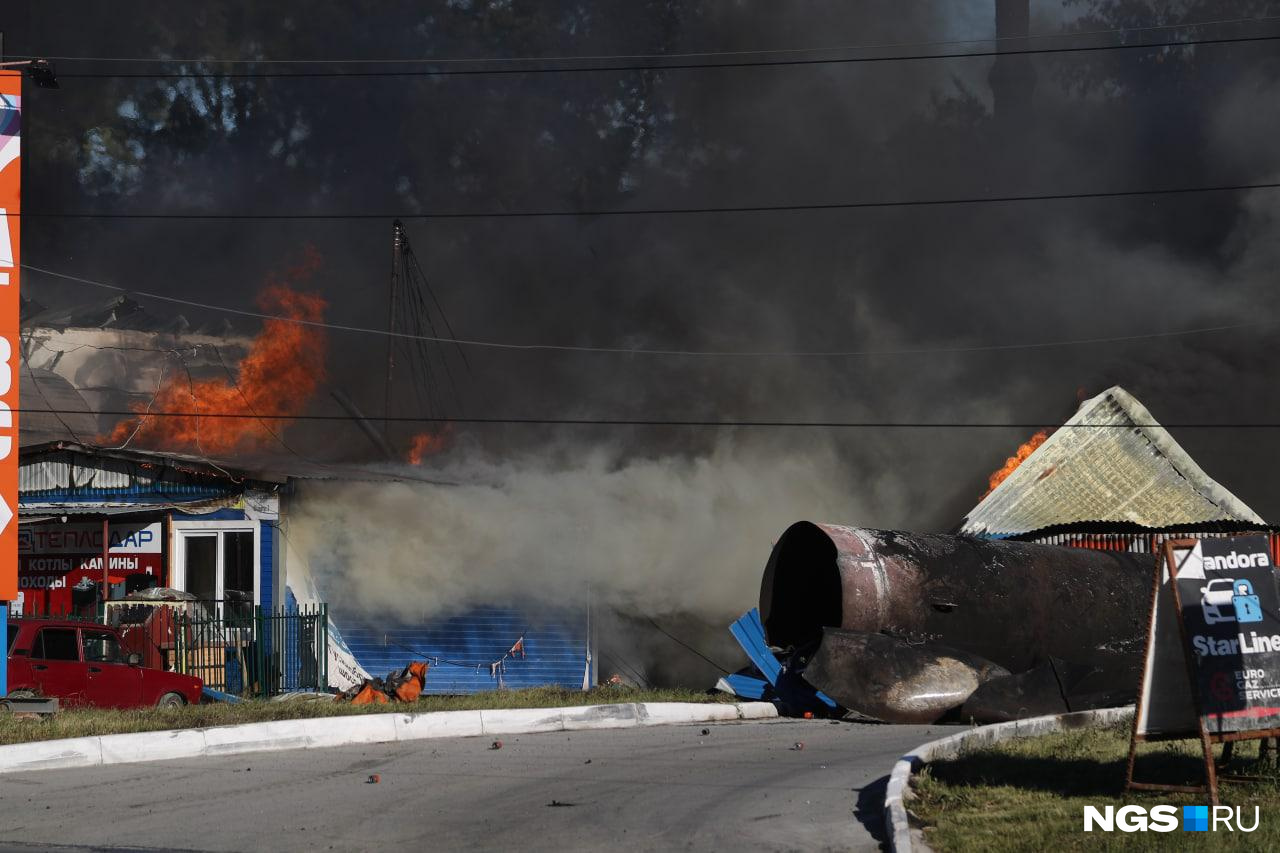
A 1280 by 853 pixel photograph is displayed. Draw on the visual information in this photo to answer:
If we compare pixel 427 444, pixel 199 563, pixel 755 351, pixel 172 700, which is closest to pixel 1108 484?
pixel 755 351

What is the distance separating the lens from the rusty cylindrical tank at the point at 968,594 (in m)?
17.5

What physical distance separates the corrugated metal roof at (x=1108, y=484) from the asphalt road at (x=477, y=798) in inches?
599

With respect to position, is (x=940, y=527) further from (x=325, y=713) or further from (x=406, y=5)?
(x=406, y=5)

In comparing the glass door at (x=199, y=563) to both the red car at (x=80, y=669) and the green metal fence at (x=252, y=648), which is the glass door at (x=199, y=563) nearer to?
the green metal fence at (x=252, y=648)

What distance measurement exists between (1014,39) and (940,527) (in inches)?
911

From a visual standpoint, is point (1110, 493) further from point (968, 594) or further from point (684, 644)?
point (968, 594)

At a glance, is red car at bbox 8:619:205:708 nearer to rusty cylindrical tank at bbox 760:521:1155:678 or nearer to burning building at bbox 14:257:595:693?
burning building at bbox 14:257:595:693

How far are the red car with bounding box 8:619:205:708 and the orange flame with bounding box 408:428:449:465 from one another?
22.7 meters

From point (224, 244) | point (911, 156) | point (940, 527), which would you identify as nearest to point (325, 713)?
point (940, 527)

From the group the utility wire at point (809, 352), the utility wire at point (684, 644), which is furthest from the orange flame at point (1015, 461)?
the utility wire at point (684, 644)

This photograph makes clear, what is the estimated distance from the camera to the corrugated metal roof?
2738 cm

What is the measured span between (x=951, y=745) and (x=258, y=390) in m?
37.9

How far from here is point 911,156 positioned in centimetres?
5009
